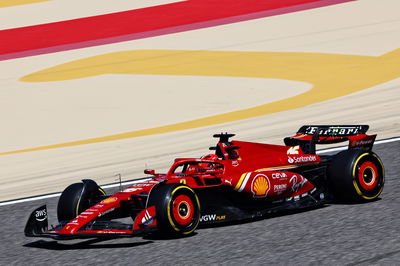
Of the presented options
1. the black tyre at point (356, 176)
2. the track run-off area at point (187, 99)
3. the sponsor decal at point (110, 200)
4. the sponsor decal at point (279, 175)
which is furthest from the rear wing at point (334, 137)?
the sponsor decal at point (110, 200)

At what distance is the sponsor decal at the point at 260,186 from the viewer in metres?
9.16

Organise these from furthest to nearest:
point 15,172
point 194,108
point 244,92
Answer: point 244,92
point 194,108
point 15,172

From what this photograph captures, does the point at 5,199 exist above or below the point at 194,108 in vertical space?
below

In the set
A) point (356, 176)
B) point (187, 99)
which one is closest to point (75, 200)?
point (356, 176)

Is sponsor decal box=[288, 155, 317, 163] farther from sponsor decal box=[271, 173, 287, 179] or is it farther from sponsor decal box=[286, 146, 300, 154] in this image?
sponsor decal box=[271, 173, 287, 179]

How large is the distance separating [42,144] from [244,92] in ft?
15.8

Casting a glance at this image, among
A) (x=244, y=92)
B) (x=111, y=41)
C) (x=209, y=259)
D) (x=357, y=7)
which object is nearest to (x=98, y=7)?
(x=111, y=41)

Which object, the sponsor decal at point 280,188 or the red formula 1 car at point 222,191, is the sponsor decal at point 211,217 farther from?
the sponsor decal at point 280,188

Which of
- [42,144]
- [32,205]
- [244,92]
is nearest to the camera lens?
[32,205]

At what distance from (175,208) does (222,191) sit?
782 millimetres

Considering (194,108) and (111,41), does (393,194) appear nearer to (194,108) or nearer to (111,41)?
(194,108)

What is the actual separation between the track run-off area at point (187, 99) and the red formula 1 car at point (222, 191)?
19 centimetres

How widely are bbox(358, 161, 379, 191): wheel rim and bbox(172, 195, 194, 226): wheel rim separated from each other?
199cm

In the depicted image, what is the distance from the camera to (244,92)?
18844 mm
